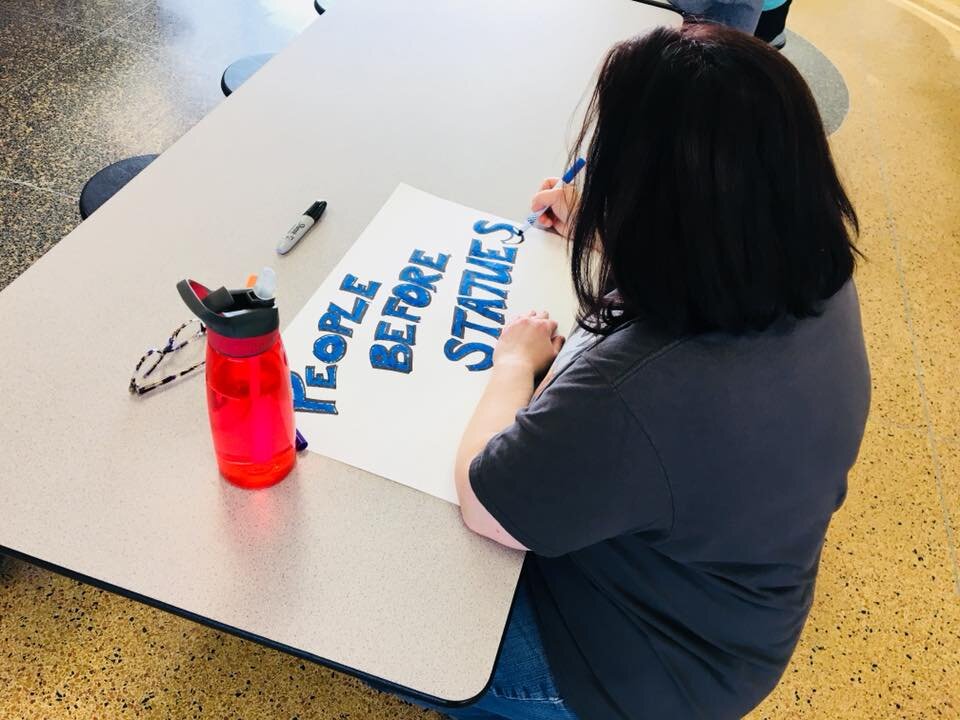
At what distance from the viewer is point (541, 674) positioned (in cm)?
97

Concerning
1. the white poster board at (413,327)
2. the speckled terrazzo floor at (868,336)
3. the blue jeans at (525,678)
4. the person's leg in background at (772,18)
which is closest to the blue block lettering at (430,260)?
the white poster board at (413,327)

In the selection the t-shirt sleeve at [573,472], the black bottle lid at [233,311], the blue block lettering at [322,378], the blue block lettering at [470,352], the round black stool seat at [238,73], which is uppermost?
the black bottle lid at [233,311]

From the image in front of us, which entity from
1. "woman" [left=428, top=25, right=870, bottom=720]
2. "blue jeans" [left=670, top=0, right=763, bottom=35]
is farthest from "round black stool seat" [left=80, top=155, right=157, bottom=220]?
"blue jeans" [left=670, top=0, right=763, bottom=35]

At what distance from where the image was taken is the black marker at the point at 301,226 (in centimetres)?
109

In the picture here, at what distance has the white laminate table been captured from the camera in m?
0.75

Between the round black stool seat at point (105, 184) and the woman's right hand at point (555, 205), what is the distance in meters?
0.91

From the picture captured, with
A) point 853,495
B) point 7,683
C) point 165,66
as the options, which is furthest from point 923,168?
point 7,683

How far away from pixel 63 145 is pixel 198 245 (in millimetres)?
1818

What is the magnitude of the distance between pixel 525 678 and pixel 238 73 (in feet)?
5.21

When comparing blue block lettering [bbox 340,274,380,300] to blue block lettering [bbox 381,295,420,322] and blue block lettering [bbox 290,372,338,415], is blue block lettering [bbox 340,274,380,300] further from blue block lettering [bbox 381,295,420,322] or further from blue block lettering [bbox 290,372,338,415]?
blue block lettering [bbox 290,372,338,415]

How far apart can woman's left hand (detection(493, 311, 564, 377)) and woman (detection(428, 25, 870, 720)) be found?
9cm

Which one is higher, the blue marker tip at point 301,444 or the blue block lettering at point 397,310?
the blue block lettering at point 397,310

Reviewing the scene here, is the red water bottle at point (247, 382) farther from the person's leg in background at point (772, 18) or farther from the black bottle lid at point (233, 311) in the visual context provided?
the person's leg in background at point (772, 18)

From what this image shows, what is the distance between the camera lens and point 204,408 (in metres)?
0.90
